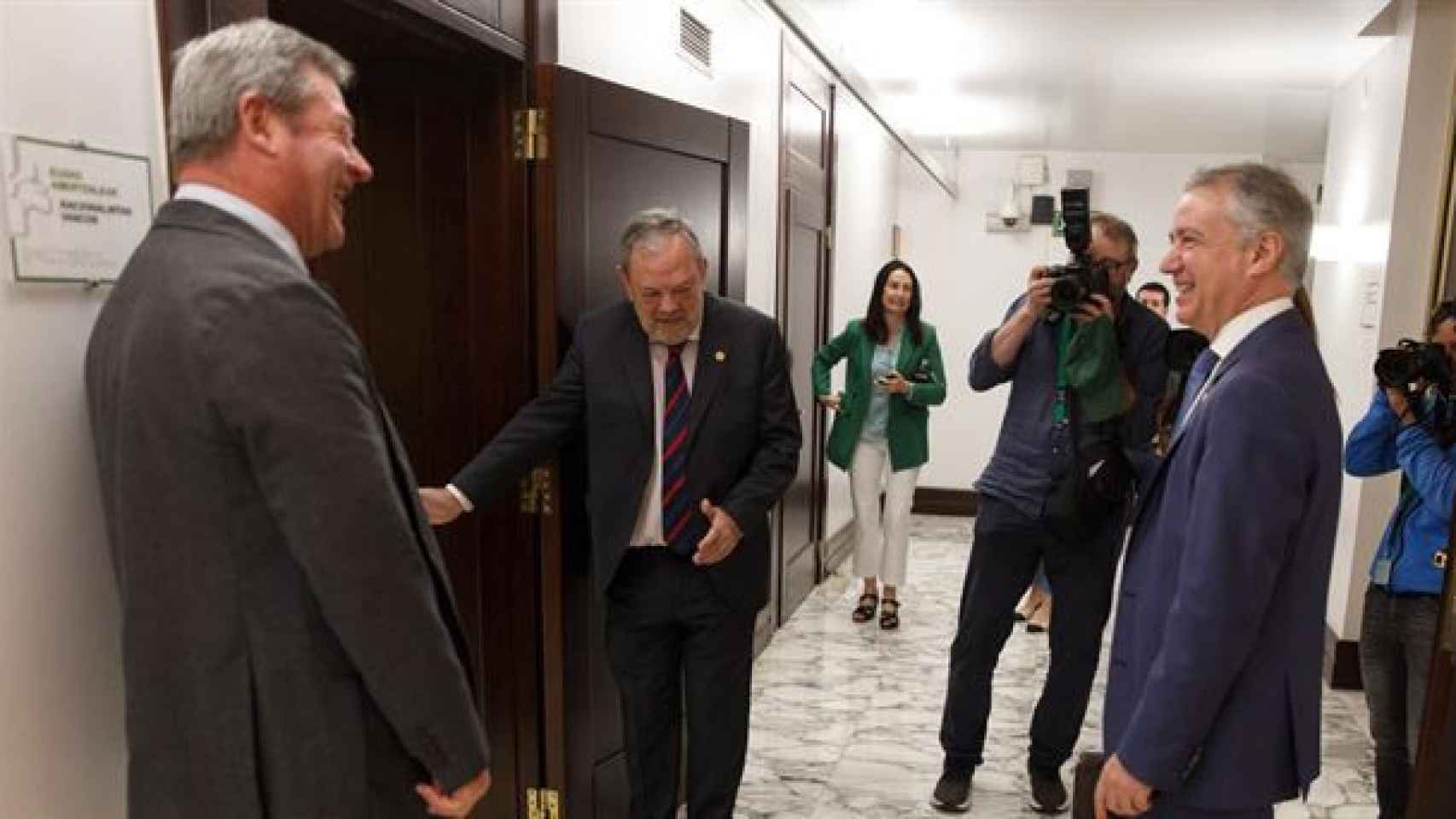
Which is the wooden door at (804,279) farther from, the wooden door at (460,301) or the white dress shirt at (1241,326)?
the white dress shirt at (1241,326)

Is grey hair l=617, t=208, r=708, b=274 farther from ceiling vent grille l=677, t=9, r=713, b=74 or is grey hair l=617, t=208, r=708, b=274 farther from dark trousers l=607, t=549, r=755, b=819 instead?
ceiling vent grille l=677, t=9, r=713, b=74

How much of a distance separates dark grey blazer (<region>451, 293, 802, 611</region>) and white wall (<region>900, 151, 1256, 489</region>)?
15.9 ft

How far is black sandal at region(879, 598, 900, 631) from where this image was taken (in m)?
4.16

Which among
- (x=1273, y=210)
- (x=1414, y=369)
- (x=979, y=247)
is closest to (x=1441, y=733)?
(x=1414, y=369)

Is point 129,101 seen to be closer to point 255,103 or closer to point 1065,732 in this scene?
point 255,103

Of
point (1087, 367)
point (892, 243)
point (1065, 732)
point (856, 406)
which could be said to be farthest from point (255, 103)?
point (892, 243)

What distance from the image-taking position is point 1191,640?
4.22 feet

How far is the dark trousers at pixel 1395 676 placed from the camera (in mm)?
2158

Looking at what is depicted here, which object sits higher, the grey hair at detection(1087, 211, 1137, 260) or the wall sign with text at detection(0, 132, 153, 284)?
the grey hair at detection(1087, 211, 1137, 260)

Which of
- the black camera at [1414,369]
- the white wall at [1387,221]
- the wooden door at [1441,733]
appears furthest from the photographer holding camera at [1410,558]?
the white wall at [1387,221]

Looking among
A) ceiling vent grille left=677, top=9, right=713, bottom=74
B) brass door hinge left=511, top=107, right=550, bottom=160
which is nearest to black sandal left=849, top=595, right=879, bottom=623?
ceiling vent grille left=677, top=9, right=713, bottom=74

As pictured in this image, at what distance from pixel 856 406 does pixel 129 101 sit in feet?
10.5

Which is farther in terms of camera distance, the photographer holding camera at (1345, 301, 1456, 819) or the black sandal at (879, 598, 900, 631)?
the black sandal at (879, 598, 900, 631)

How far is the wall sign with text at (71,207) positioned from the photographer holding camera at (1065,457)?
6.05 ft
